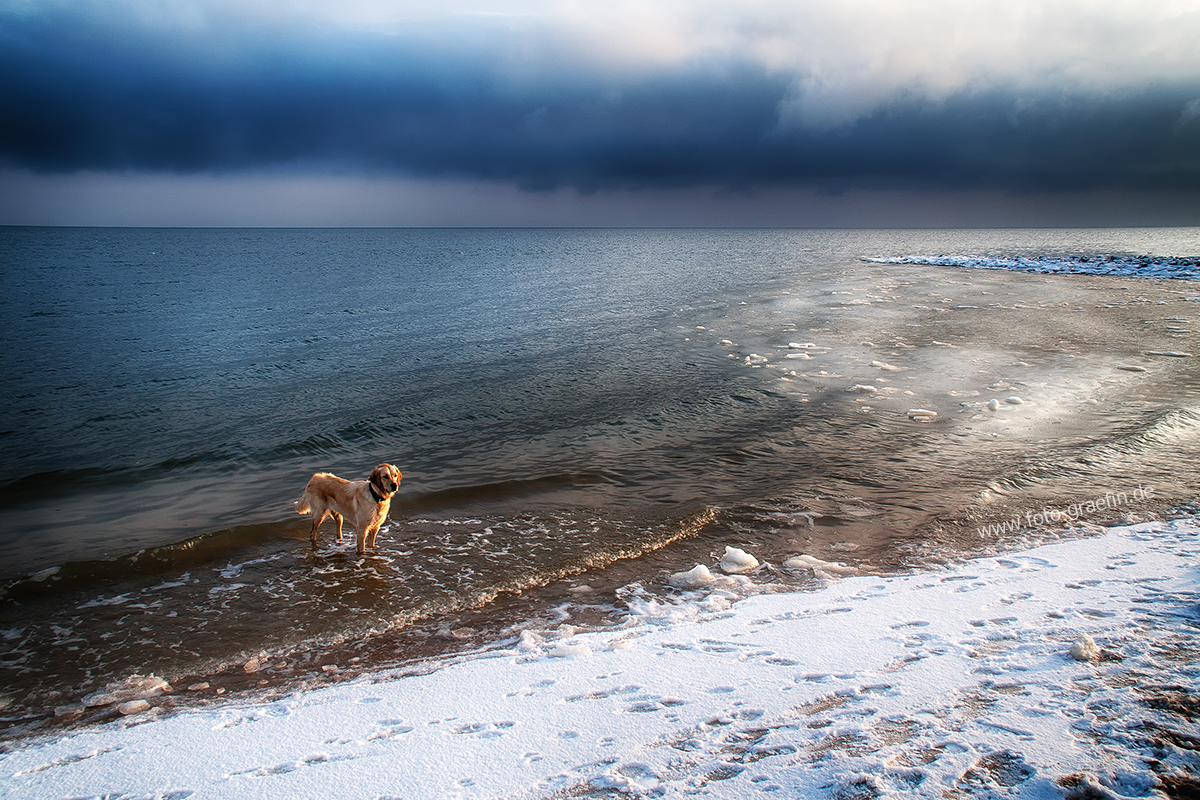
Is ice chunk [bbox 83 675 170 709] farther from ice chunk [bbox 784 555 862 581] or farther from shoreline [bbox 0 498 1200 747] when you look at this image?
ice chunk [bbox 784 555 862 581]

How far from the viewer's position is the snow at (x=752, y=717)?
132 inches

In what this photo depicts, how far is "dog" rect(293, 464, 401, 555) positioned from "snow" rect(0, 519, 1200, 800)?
102 inches

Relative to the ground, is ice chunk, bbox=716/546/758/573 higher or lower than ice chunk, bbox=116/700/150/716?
higher

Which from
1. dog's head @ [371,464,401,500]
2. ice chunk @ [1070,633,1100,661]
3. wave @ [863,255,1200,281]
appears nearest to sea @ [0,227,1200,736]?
dog's head @ [371,464,401,500]

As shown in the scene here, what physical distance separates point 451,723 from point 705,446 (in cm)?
812

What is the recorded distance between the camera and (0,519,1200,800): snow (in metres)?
3.36

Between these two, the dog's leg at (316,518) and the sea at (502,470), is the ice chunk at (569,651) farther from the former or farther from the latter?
the dog's leg at (316,518)

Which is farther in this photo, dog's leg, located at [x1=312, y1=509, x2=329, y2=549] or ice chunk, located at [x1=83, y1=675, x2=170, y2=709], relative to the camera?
dog's leg, located at [x1=312, y1=509, x2=329, y2=549]

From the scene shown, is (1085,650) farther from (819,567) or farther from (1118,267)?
(1118,267)

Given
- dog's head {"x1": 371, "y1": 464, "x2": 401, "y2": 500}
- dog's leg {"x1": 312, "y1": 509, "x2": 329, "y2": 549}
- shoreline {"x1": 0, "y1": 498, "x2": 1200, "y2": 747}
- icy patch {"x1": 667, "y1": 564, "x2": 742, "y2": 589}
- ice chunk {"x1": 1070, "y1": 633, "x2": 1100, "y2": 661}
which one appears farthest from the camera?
dog's leg {"x1": 312, "y1": 509, "x2": 329, "y2": 549}

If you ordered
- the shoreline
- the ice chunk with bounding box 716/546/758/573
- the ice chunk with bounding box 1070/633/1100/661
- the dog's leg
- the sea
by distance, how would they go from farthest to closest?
1. the dog's leg
2. the ice chunk with bounding box 716/546/758/573
3. the sea
4. the shoreline
5. the ice chunk with bounding box 1070/633/1100/661

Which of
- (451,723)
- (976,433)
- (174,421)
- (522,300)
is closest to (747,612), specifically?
(451,723)

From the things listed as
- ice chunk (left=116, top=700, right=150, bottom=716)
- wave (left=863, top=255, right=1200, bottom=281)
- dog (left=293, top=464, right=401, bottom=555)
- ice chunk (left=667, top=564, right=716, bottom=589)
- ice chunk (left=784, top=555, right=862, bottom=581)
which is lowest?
ice chunk (left=116, top=700, right=150, bottom=716)

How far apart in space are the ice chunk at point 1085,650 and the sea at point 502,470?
2496mm
